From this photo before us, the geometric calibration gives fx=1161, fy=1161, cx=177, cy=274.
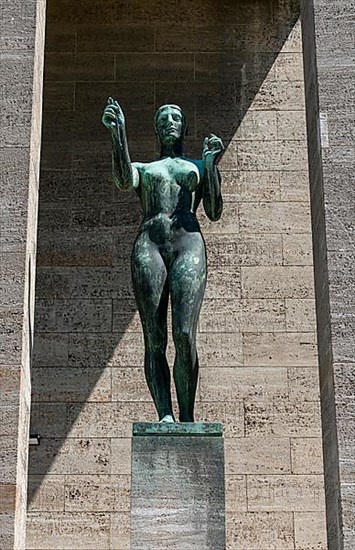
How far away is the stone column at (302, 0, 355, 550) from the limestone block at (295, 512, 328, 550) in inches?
123

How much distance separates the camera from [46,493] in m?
14.1

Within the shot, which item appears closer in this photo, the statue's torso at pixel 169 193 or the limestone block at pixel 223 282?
the statue's torso at pixel 169 193

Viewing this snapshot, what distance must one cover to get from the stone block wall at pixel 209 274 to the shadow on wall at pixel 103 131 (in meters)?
0.02

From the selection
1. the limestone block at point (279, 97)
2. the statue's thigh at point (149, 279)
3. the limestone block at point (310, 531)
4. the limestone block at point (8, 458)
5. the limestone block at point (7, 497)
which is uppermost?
the limestone block at point (279, 97)

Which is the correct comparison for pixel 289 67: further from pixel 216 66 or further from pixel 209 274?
pixel 209 274

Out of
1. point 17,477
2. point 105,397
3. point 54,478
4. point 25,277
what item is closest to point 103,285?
point 105,397

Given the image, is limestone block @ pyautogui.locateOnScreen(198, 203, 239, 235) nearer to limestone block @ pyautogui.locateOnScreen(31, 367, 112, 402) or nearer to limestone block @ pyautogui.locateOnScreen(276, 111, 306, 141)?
limestone block @ pyautogui.locateOnScreen(276, 111, 306, 141)

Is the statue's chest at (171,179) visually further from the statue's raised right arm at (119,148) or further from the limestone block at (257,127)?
the limestone block at (257,127)

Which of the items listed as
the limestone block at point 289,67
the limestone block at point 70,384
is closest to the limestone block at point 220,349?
the limestone block at point 70,384

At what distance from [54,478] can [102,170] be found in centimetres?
422

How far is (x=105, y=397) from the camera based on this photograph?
47.8 ft

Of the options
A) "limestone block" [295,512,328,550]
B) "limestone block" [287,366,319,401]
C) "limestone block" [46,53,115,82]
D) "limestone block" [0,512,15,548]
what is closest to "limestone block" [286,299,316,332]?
"limestone block" [287,366,319,401]

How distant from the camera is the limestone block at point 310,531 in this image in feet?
45.6

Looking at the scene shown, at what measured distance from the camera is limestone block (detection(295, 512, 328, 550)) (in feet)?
45.6
